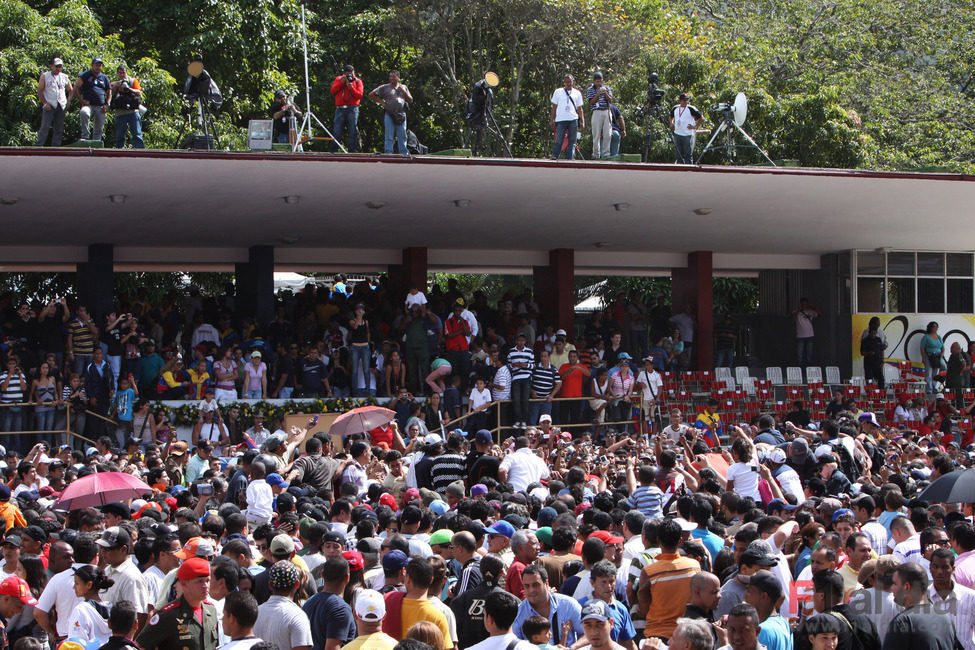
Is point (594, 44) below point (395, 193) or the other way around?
the other way around

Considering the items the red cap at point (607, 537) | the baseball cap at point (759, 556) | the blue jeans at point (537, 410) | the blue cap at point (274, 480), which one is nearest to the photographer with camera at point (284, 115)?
the blue jeans at point (537, 410)

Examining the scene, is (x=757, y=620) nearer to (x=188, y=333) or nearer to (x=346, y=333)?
(x=346, y=333)

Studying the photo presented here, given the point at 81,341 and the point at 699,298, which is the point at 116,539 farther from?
the point at 699,298

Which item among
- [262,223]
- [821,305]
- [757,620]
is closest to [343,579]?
[757,620]

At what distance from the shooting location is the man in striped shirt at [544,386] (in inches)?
761

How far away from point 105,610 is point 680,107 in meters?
14.4

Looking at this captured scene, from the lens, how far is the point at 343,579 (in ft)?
22.4

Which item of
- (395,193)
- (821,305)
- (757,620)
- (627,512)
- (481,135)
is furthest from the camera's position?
(481,135)

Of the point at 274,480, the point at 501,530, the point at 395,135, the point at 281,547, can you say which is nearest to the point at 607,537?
the point at 501,530

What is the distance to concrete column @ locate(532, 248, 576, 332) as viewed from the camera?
2484 cm

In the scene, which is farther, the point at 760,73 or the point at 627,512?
the point at 760,73

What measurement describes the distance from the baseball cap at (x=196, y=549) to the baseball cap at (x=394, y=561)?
1220 mm

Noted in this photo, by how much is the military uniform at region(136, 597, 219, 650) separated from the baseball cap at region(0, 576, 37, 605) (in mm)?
1402

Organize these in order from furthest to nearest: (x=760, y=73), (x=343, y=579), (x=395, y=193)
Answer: (x=760, y=73), (x=395, y=193), (x=343, y=579)
